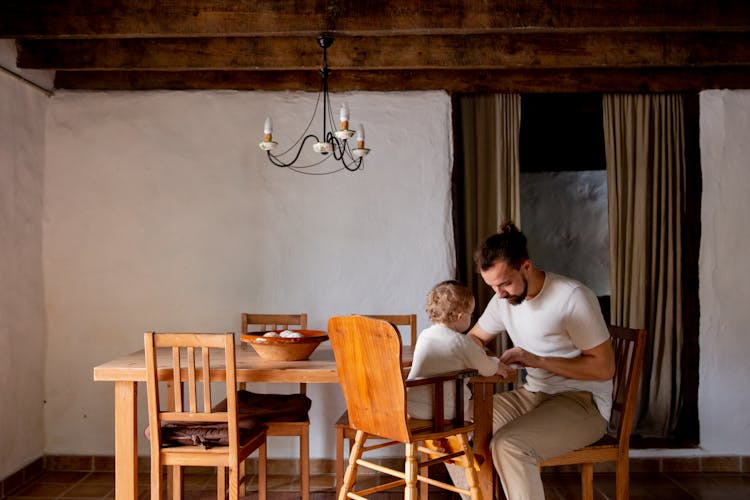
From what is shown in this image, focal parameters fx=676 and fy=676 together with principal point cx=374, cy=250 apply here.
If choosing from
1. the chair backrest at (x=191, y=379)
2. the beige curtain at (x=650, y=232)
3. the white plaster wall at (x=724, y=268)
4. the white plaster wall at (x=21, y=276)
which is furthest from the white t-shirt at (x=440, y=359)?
the white plaster wall at (x=21, y=276)

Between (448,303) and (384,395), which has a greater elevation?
(448,303)

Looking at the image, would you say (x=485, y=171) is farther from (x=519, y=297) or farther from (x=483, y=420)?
(x=483, y=420)

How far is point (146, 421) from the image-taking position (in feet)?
14.1

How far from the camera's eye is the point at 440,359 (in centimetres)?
275

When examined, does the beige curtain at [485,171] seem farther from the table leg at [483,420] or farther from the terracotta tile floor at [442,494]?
the table leg at [483,420]

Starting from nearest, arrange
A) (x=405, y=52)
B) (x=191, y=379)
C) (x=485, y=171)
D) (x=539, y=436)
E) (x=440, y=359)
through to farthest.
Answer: (x=539, y=436)
(x=440, y=359)
(x=191, y=379)
(x=405, y=52)
(x=485, y=171)

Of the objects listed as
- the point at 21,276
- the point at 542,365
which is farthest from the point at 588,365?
the point at 21,276

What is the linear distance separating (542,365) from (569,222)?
4649 millimetres

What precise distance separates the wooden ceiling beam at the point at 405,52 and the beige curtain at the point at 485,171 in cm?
48

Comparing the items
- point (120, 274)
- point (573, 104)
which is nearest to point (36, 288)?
point (120, 274)

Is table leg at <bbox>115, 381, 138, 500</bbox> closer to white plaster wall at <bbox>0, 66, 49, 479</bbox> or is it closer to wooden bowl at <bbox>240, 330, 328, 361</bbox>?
wooden bowl at <bbox>240, 330, 328, 361</bbox>

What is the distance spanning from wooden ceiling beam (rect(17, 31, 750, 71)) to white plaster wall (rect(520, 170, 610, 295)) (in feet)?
9.94

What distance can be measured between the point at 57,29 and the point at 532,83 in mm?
2880

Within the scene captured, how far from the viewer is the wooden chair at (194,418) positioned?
2.82m
